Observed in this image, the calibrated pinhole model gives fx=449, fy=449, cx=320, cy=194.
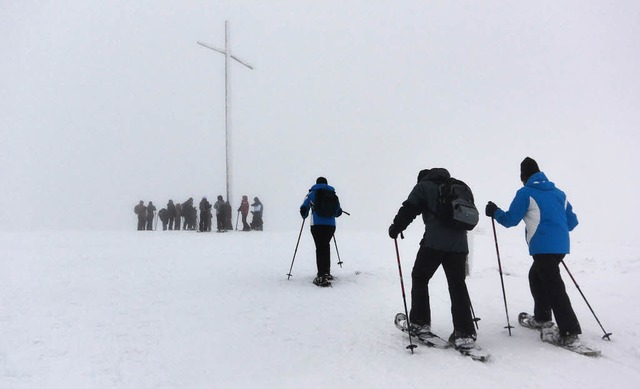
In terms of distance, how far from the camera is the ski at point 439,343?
4.33 m

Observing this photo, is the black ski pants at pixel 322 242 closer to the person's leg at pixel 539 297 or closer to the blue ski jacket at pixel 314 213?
the blue ski jacket at pixel 314 213

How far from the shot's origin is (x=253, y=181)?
476 feet

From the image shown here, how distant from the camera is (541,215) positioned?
191 inches

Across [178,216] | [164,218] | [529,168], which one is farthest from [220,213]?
[529,168]

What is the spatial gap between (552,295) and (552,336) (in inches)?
18.4

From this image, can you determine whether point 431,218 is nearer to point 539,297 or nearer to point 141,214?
point 539,297

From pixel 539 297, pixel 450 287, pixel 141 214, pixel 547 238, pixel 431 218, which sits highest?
pixel 141 214

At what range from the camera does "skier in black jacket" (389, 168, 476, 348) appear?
4.66 m

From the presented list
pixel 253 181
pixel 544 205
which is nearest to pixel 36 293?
pixel 544 205

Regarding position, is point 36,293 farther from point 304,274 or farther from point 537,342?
point 537,342

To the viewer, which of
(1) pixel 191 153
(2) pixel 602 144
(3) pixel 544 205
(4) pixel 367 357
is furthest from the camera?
(1) pixel 191 153

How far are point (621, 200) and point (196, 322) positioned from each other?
62.5 m

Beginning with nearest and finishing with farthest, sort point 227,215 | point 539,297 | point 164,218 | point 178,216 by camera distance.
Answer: point 539,297, point 227,215, point 178,216, point 164,218

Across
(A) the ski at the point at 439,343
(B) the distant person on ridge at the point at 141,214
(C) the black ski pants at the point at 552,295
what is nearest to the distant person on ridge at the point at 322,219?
(A) the ski at the point at 439,343
